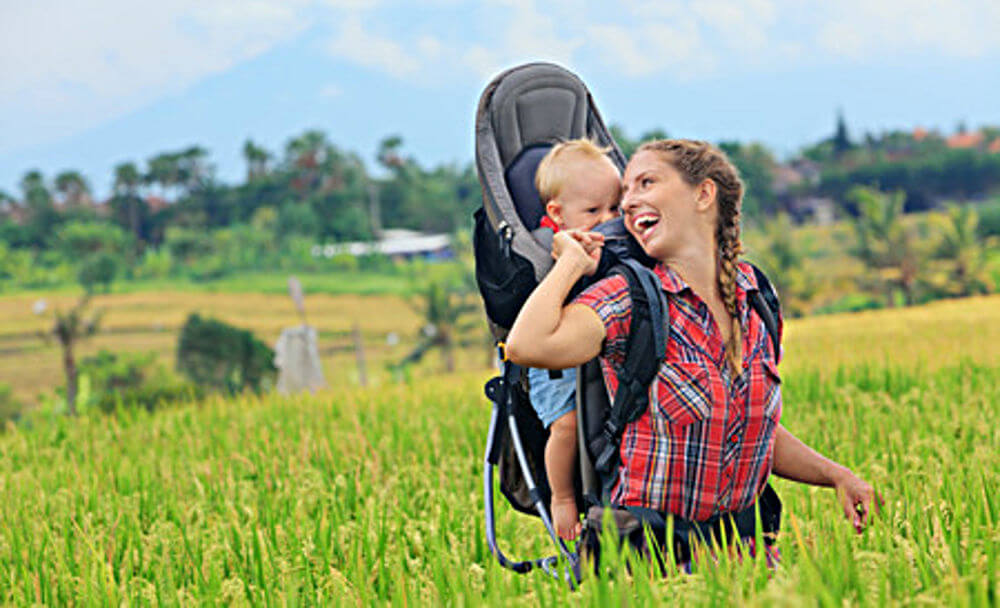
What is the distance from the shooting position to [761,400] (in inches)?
108

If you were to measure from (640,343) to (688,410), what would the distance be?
22cm

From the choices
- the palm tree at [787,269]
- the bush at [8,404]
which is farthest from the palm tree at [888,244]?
the bush at [8,404]

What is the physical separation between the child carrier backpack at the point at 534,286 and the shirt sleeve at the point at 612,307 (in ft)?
0.07

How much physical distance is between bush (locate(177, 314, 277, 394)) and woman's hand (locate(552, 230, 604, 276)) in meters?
19.3

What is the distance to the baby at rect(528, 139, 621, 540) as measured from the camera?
2.93 m

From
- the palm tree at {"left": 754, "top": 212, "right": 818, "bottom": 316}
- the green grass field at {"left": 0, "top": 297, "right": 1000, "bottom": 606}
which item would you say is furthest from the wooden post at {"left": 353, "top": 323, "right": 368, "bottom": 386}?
the palm tree at {"left": 754, "top": 212, "right": 818, "bottom": 316}

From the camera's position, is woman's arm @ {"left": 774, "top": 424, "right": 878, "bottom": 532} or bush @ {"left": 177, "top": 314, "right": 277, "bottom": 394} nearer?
woman's arm @ {"left": 774, "top": 424, "right": 878, "bottom": 532}

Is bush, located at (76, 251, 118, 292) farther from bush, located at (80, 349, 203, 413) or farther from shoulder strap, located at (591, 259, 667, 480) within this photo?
shoulder strap, located at (591, 259, 667, 480)

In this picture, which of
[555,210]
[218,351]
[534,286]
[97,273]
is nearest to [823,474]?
[534,286]

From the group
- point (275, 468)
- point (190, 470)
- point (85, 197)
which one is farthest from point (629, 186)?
point (85, 197)

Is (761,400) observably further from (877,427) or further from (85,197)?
(85,197)

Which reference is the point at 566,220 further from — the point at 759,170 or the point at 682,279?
the point at 759,170

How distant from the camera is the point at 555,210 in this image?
3100 mm

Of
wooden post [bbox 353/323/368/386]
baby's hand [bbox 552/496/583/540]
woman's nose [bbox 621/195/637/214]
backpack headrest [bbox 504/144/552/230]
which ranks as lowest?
wooden post [bbox 353/323/368/386]
